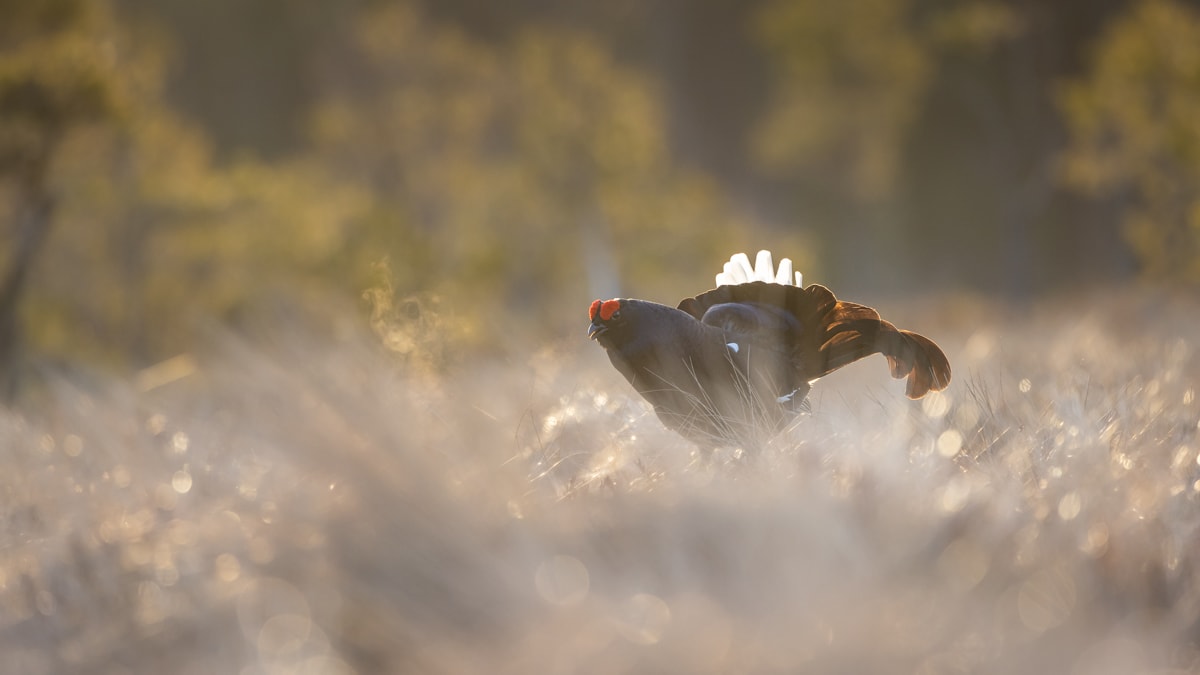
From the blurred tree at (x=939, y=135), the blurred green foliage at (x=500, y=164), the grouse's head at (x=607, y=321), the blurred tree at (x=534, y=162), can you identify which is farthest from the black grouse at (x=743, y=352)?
the blurred tree at (x=939, y=135)

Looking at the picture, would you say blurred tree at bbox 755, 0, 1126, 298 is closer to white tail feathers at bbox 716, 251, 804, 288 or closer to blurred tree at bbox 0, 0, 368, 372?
blurred tree at bbox 0, 0, 368, 372

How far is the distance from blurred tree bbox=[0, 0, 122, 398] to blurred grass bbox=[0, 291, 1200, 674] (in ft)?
14.0

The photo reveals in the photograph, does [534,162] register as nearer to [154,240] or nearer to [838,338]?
[154,240]

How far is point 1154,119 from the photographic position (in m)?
9.63

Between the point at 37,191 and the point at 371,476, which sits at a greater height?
the point at 37,191

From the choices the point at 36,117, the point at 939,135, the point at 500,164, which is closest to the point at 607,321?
the point at 36,117

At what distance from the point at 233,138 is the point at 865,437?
20.5 m

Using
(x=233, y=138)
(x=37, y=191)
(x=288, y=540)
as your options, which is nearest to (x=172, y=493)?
(x=288, y=540)

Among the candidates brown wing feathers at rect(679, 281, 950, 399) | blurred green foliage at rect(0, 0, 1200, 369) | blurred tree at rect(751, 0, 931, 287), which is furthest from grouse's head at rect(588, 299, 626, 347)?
blurred tree at rect(751, 0, 931, 287)

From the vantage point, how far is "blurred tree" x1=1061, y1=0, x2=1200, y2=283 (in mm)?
9125

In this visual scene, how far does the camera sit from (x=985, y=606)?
140cm

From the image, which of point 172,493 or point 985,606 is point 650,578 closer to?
point 985,606

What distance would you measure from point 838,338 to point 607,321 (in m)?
0.63

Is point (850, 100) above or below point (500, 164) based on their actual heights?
above
